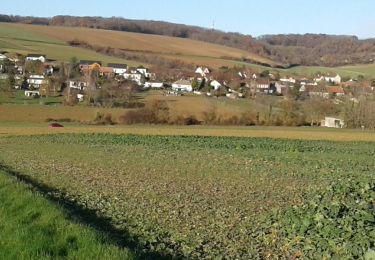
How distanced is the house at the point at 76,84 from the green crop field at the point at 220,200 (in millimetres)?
62764

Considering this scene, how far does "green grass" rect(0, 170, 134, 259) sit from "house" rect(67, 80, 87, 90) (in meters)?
82.2

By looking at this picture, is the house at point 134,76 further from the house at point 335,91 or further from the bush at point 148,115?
the house at point 335,91

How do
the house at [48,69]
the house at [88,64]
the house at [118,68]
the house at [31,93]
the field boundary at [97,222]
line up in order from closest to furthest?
the field boundary at [97,222]
the house at [31,93]
the house at [48,69]
the house at [88,64]
the house at [118,68]

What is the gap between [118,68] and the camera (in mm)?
121250

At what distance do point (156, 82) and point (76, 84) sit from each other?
993 inches

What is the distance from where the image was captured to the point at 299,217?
36.8ft

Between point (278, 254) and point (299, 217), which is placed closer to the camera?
point (278, 254)

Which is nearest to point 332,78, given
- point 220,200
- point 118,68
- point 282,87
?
point 282,87

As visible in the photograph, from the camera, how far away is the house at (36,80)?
97.6m

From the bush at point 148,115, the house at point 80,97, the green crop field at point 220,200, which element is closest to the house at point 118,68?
the house at point 80,97

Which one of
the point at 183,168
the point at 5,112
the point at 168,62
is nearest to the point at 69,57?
the point at 168,62

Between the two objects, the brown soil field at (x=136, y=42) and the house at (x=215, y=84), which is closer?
the house at (x=215, y=84)

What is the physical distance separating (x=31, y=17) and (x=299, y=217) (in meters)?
194

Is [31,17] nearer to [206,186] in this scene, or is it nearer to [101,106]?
[101,106]
